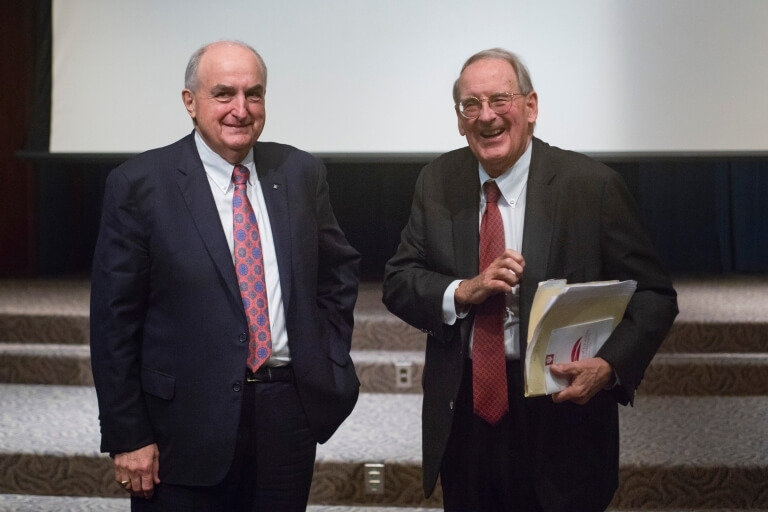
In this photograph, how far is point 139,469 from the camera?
5.55ft

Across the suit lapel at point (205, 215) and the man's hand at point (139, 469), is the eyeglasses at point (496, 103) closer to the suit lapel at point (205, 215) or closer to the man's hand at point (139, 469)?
the suit lapel at point (205, 215)

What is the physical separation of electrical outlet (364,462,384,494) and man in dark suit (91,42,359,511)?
1143mm

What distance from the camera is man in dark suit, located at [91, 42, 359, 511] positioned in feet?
5.50

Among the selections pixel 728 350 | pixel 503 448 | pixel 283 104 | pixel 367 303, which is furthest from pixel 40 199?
pixel 503 448

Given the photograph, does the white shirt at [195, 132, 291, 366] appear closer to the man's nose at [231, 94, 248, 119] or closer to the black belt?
the black belt

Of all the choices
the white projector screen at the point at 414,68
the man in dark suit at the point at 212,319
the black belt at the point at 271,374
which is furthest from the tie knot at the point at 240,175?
the white projector screen at the point at 414,68

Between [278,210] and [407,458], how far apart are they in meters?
1.43

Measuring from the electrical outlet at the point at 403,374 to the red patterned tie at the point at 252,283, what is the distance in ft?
6.59

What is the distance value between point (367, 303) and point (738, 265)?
8.92 ft

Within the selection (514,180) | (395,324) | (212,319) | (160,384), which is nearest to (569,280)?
(514,180)

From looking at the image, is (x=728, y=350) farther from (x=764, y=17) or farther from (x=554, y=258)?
(x=554, y=258)

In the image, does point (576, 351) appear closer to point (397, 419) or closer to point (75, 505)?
point (397, 419)

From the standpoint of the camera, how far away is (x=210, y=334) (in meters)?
1.70

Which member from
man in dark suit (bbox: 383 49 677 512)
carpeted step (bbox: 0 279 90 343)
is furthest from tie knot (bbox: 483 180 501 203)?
carpeted step (bbox: 0 279 90 343)
